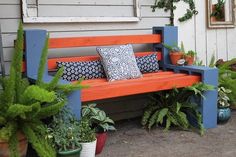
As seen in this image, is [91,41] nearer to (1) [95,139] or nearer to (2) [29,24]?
(2) [29,24]

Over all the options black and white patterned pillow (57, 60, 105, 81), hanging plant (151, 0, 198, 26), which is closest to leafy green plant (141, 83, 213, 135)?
black and white patterned pillow (57, 60, 105, 81)

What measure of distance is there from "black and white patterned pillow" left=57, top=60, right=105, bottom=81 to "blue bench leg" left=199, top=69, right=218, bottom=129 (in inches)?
Result: 41.0

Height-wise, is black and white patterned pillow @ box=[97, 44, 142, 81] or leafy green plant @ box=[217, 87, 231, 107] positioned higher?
black and white patterned pillow @ box=[97, 44, 142, 81]

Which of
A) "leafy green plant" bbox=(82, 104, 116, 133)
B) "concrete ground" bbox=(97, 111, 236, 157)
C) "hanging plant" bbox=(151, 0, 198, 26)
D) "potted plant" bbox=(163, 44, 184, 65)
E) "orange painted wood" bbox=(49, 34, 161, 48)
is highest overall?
"hanging plant" bbox=(151, 0, 198, 26)

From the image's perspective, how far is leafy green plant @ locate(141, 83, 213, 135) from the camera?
3313mm

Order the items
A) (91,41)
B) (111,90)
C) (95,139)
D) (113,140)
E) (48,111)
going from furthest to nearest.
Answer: (91,41) → (113,140) → (111,90) → (95,139) → (48,111)

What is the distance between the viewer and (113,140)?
→ 3.19m

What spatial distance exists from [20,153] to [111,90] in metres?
0.95

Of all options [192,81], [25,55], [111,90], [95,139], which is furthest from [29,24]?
[192,81]

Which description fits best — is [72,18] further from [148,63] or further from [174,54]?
[174,54]

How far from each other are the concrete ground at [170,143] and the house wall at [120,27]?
24.0 inches

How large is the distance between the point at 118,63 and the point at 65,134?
3.59 ft

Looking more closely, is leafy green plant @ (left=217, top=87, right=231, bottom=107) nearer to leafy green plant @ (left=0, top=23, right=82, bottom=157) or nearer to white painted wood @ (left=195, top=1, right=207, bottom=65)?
white painted wood @ (left=195, top=1, right=207, bottom=65)

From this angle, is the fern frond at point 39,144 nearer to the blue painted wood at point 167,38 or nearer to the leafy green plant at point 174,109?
the leafy green plant at point 174,109
